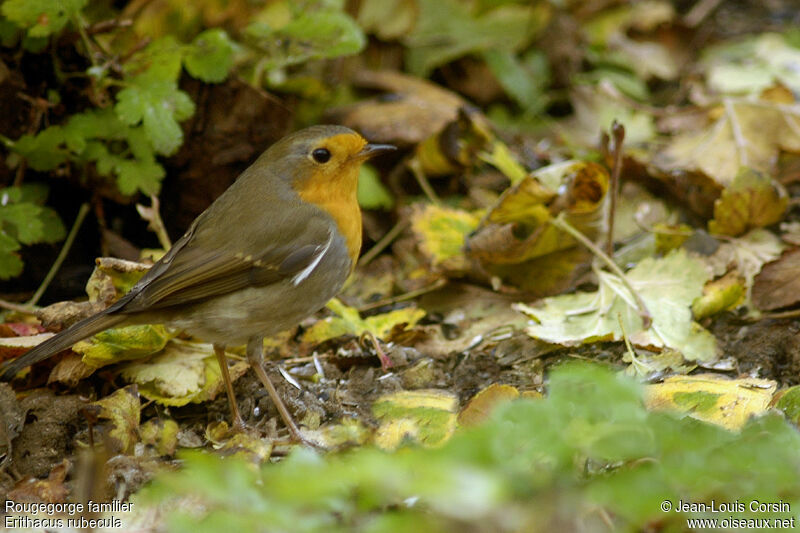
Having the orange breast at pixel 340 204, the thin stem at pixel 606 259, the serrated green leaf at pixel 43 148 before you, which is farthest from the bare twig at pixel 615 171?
the serrated green leaf at pixel 43 148

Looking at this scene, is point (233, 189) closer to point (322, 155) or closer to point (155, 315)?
point (322, 155)

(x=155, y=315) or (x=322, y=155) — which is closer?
(x=155, y=315)

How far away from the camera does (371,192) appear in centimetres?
420

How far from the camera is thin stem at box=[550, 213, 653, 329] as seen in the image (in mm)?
3150

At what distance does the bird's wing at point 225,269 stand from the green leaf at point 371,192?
114 centimetres

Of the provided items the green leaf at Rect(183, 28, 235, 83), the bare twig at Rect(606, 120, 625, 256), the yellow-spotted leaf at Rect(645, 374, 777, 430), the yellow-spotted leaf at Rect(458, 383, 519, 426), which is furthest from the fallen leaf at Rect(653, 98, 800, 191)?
the green leaf at Rect(183, 28, 235, 83)

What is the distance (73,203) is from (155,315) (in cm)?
131

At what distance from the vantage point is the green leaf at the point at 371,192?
4.16m

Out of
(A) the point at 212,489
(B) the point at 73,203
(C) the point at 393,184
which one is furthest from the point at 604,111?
(A) the point at 212,489

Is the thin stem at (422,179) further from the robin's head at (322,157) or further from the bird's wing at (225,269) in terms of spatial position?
the bird's wing at (225,269)

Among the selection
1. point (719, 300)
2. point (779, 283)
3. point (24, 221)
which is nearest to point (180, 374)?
point (24, 221)

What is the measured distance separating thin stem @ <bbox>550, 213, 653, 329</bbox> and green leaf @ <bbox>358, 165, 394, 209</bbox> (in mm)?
960

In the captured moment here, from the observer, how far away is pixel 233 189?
3.24 meters

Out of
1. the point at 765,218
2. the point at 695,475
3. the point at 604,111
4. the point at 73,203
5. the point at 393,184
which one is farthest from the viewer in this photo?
the point at 604,111
